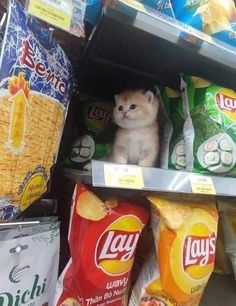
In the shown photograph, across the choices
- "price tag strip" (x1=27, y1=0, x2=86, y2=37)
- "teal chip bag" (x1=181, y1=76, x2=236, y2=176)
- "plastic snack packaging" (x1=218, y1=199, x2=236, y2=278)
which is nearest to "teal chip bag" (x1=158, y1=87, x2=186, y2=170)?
"teal chip bag" (x1=181, y1=76, x2=236, y2=176)

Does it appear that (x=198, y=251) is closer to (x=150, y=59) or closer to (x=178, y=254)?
(x=178, y=254)

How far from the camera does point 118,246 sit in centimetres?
78

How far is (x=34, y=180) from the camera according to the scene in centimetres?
68

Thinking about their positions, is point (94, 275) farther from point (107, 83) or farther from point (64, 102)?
point (107, 83)

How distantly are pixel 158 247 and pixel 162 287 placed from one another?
0.31ft

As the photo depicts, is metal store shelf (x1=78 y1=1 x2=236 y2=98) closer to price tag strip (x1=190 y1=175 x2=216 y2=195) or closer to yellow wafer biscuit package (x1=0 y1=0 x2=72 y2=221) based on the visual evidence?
yellow wafer biscuit package (x1=0 y1=0 x2=72 y2=221)

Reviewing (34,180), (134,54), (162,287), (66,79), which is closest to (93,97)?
(134,54)

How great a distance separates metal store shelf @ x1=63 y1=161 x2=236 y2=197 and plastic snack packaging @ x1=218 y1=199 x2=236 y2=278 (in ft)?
0.95

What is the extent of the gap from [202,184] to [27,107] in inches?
17.4

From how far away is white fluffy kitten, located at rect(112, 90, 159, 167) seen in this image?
926mm

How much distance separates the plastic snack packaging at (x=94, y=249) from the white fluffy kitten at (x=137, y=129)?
7.1 inches

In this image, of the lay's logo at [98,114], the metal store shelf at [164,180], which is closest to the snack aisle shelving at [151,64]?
the metal store shelf at [164,180]

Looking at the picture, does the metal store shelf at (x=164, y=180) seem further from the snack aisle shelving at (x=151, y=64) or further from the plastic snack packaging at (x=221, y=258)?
the plastic snack packaging at (x=221, y=258)

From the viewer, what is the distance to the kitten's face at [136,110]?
948 millimetres
